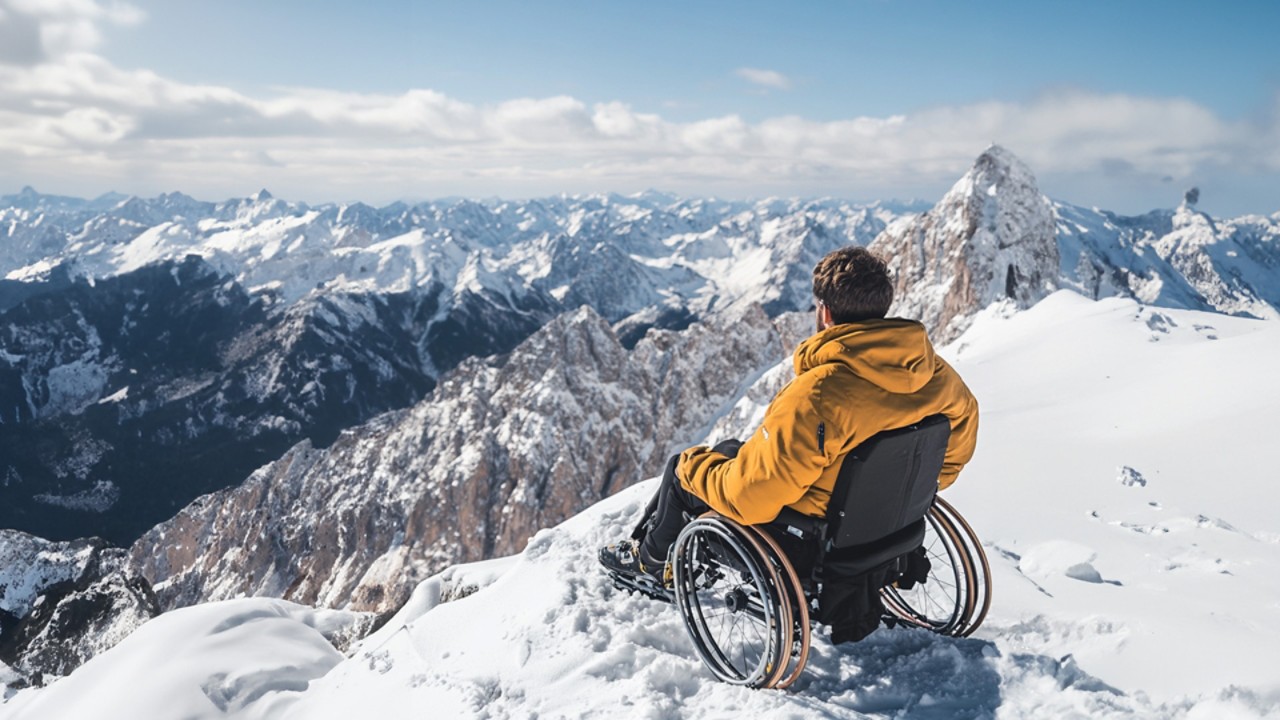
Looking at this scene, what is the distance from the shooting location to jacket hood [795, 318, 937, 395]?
4234 mm

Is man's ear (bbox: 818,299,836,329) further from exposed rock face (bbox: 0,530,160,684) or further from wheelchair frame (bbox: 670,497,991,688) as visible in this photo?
exposed rock face (bbox: 0,530,160,684)

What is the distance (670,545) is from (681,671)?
3.38 feet

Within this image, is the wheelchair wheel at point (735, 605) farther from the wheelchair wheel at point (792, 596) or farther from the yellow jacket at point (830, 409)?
the yellow jacket at point (830, 409)

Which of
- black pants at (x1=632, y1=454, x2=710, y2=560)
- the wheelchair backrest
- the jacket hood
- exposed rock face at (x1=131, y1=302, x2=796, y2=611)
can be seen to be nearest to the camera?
the jacket hood

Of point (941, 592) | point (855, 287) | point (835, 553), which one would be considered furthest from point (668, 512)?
point (941, 592)

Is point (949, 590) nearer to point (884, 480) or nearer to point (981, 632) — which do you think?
point (981, 632)

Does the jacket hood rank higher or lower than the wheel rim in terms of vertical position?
higher

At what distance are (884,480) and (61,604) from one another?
3950cm

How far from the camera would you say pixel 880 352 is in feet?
13.9

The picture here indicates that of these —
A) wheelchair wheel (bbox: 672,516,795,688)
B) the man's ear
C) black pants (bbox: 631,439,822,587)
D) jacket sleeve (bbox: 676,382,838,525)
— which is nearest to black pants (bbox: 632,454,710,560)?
black pants (bbox: 631,439,822,587)

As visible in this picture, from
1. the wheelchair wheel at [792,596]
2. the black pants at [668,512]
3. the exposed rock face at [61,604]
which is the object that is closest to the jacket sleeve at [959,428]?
the wheelchair wheel at [792,596]

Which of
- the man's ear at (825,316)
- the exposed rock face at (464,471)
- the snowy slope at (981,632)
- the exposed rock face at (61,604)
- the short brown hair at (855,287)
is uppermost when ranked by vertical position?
the short brown hair at (855,287)

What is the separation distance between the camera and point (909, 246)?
74.2 m

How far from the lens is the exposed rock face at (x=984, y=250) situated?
59.2 meters
